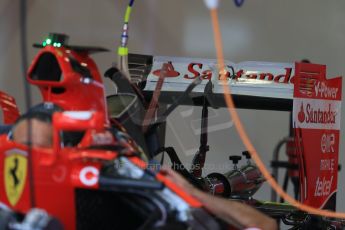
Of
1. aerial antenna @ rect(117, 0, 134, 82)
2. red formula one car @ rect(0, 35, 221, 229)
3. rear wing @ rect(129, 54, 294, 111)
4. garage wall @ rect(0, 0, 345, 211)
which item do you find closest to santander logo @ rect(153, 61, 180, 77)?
rear wing @ rect(129, 54, 294, 111)

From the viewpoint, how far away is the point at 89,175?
1.73 metres

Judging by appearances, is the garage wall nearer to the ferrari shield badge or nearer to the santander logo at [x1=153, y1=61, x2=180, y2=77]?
the santander logo at [x1=153, y1=61, x2=180, y2=77]

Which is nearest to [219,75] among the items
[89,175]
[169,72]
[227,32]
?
[169,72]

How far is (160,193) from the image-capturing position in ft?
5.71

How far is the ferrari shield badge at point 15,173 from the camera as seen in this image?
177 cm

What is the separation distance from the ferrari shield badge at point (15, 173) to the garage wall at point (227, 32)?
190cm

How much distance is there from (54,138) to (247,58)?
3.18m

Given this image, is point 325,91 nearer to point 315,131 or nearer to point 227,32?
point 315,131

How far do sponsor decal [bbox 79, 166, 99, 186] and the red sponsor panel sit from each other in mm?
1503

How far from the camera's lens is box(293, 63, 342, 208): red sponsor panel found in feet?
10.1

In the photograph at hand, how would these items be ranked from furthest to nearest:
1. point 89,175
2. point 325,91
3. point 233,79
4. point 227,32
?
point 227,32
point 233,79
point 325,91
point 89,175

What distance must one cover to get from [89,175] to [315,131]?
172 centimetres

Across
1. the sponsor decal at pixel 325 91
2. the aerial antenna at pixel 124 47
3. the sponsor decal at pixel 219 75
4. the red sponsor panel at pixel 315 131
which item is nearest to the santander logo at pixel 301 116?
the red sponsor panel at pixel 315 131

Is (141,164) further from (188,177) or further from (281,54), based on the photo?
(281,54)
